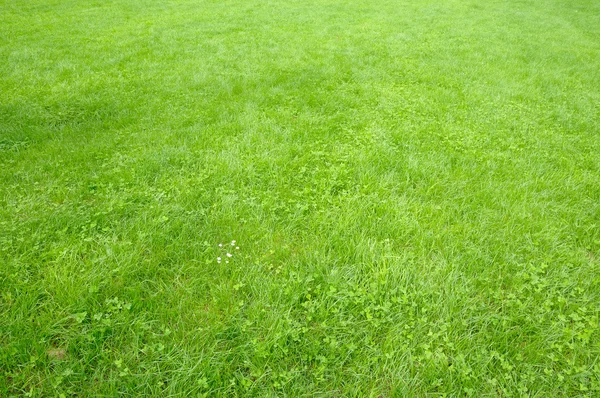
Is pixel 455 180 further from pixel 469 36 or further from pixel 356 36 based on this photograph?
pixel 469 36

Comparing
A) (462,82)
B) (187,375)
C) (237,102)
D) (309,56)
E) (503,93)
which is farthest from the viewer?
(309,56)

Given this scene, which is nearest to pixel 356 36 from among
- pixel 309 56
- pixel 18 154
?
pixel 309 56

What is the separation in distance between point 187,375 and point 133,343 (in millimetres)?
526

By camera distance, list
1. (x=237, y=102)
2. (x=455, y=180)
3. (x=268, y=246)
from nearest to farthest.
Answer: (x=268, y=246)
(x=455, y=180)
(x=237, y=102)

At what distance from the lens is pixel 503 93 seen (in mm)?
7566

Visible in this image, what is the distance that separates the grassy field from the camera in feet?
8.39

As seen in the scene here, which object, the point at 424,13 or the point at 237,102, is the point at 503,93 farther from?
the point at 424,13

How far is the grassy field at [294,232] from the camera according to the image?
8.39 ft

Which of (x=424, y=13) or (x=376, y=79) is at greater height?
(x=424, y=13)

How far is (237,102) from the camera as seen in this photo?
22.0 ft

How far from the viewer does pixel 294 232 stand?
12.4ft

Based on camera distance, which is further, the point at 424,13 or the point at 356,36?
the point at 424,13

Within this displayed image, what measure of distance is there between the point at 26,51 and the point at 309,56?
7374 millimetres

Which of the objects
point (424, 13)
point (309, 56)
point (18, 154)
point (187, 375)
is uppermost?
point (424, 13)
